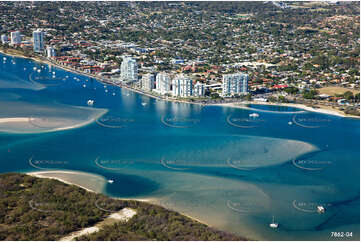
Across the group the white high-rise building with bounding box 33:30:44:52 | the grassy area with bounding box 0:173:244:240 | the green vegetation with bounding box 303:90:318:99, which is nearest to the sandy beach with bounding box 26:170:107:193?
the grassy area with bounding box 0:173:244:240

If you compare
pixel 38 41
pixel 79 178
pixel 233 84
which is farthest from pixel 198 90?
pixel 38 41

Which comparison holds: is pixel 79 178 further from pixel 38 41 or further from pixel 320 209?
pixel 38 41

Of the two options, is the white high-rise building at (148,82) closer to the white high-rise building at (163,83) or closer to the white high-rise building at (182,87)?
the white high-rise building at (163,83)

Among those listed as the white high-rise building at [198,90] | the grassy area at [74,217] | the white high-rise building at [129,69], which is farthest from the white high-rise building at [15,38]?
the grassy area at [74,217]

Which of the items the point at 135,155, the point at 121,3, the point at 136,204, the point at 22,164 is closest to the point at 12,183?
the point at 22,164

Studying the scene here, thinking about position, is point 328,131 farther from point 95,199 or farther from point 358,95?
point 95,199

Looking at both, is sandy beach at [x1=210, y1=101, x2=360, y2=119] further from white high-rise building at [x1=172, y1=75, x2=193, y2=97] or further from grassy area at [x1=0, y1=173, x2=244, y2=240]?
grassy area at [x1=0, y1=173, x2=244, y2=240]
